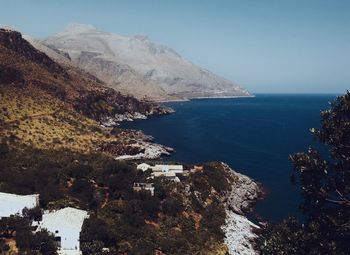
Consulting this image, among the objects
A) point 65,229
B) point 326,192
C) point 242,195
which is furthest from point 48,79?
point 326,192

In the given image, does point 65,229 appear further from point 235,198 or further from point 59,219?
point 235,198

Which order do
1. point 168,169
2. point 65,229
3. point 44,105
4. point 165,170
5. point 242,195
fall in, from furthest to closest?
1. point 44,105
2. point 242,195
3. point 168,169
4. point 165,170
5. point 65,229

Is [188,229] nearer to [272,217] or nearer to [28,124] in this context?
[272,217]

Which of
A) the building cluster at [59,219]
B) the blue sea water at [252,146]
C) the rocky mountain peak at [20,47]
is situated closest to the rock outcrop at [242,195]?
the blue sea water at [252,146]

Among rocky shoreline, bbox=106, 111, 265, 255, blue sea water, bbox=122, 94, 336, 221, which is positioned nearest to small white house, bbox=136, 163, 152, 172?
rocky shoreline, bbox=106, 111, 265, 255

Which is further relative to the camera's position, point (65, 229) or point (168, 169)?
point (168, 169)

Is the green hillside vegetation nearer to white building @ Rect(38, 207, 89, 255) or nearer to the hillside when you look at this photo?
white building @ Rect(38, 207, 89, 255)

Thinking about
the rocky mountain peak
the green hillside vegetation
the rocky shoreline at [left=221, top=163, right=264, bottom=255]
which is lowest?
the rocky shoreline at [left=221, top=163, right=264, bottom=255]

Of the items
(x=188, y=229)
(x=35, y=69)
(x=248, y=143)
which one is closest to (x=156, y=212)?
→ (x=188, y=229)
